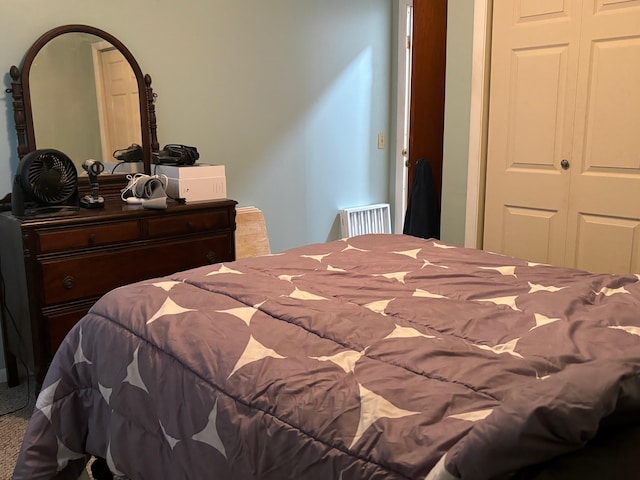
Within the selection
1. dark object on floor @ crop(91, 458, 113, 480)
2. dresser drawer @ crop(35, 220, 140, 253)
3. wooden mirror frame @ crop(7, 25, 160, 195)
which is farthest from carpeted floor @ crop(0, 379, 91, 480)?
wooden mirror frame @ crop(7, 25, 160, 195)

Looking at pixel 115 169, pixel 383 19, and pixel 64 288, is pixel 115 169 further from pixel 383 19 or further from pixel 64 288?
pixel 383 19

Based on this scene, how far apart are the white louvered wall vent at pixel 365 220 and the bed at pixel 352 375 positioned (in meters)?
2.21

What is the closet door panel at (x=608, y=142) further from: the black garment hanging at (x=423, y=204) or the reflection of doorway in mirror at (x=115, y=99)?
the reflection of doorway in mirror at (x=115, y=99)

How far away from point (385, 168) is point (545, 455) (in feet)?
13.2

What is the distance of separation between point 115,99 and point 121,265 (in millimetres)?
972

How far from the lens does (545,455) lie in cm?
82

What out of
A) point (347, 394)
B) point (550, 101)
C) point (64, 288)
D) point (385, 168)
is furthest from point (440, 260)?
point (385, 168)

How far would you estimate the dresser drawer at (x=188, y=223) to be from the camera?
2.91 m

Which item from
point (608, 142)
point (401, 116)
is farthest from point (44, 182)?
point (401, 116)

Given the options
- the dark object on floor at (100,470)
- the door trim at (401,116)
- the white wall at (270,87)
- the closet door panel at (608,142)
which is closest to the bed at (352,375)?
the dark object on floor at (100,470)

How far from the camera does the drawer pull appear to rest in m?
2.63

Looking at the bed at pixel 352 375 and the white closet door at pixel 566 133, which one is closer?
the bed at pixel 352 375

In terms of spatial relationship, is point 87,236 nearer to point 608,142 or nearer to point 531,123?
point 531,123

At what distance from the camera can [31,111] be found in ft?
9.51
